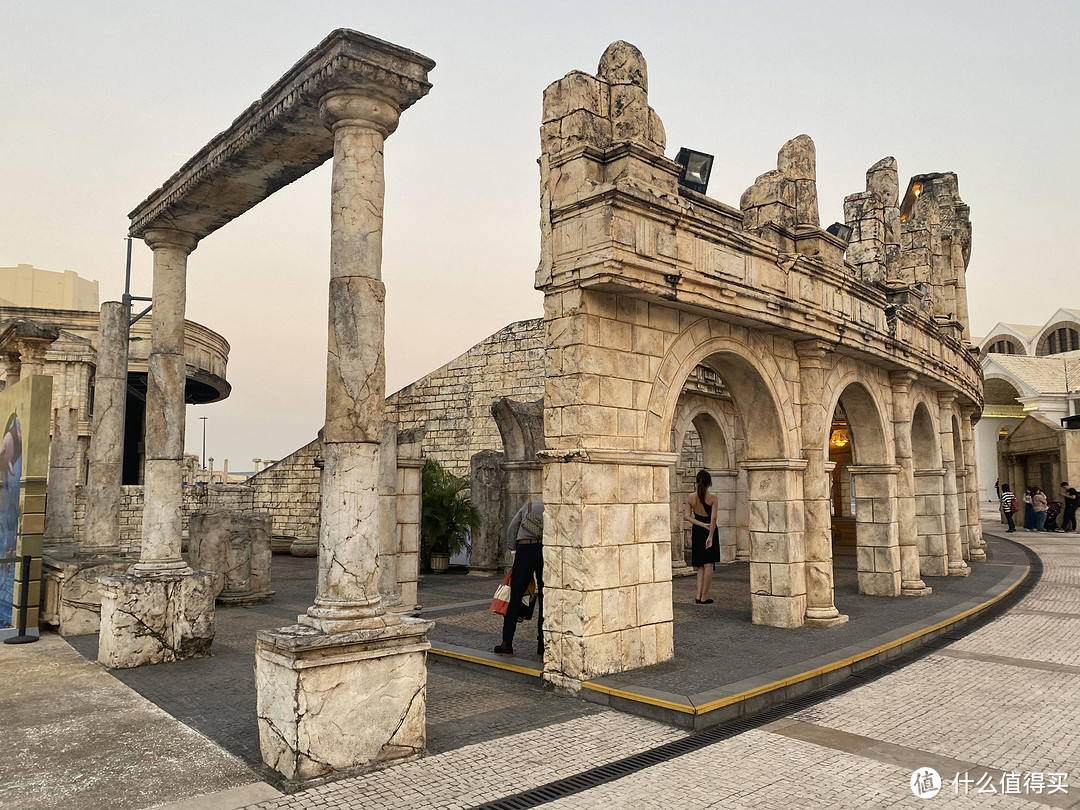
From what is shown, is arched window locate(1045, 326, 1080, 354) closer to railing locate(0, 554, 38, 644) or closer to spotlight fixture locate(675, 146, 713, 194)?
spotlight fixture locate(675, 146, 713, 194)

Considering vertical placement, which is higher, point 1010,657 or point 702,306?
point 702,306

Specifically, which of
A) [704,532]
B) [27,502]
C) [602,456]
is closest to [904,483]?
[704,532]

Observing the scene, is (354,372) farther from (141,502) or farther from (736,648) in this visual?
(141,502)

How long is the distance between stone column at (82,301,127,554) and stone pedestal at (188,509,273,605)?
1.29m

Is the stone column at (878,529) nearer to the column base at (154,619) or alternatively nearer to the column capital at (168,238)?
the column base at (154,619)

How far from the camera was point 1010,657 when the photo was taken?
7145 millimetres

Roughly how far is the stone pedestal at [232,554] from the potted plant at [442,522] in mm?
4688

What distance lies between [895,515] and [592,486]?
6.78m

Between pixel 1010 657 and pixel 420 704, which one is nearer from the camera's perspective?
pixel 420 704

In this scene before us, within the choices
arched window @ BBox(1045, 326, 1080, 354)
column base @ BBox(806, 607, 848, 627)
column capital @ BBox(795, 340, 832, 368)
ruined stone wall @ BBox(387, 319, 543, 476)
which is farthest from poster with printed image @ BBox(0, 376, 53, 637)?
arched window @ BBox(1045, 326, 1080, 354)

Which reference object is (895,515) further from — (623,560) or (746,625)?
(623,560)

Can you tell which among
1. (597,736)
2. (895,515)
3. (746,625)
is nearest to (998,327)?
(895,515)

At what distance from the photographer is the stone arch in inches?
283

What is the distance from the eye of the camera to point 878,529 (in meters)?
10.7
